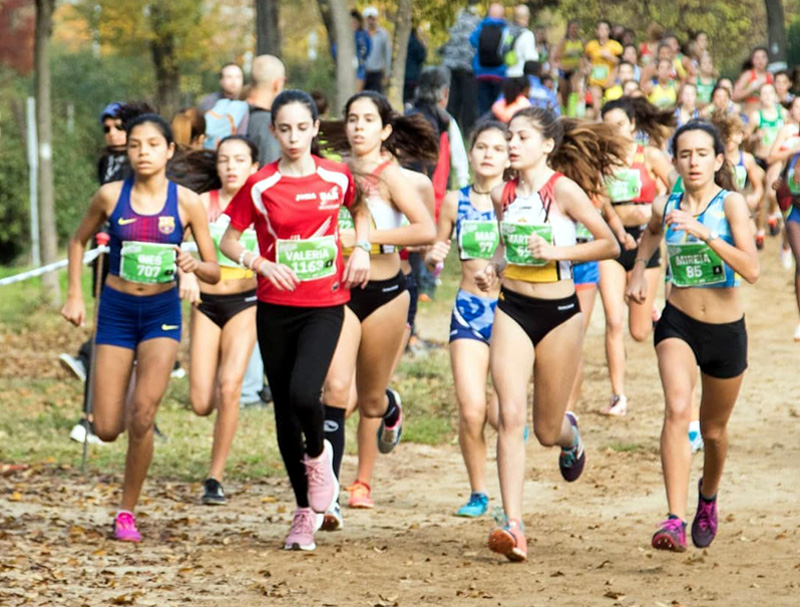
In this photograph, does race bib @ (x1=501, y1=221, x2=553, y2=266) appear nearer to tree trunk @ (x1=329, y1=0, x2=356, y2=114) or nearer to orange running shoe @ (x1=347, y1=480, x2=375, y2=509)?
orange running shoe @ (x1=347, y1=480, x2=375, y2=509)

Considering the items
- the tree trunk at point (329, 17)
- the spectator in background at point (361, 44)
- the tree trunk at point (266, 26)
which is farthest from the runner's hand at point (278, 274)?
the spectator in background at point (361, 44)

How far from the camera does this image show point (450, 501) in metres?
9.33

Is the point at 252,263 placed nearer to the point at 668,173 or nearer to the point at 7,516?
the point at 7,516

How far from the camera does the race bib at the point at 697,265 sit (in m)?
7.26

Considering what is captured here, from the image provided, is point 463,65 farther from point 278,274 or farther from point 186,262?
point 278,274

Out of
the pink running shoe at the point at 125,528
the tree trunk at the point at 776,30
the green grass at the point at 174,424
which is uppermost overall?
the tree trunk at the point at 776,30

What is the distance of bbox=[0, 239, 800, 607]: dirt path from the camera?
651 cm

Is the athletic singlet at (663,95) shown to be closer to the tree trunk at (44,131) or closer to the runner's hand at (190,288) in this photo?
the tree trunk at (44,131)

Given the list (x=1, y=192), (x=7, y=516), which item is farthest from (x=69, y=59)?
(x=7, y=516)

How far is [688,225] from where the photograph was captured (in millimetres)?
7016

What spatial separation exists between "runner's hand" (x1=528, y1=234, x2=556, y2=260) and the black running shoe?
9.14 feet

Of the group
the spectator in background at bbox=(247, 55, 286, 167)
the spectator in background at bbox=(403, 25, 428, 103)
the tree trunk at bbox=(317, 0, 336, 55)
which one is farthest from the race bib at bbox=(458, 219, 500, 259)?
the spectator in background at bbox=(403, 25, 428, 103)

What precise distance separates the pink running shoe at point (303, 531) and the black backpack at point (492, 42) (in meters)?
13.8

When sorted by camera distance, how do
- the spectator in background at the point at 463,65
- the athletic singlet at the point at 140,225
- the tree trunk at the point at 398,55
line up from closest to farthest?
1. the athletic singlet at the point at 140,225
2. the tree trunk at the point at 398,55
3. the spectator in background at the point at 463,65
